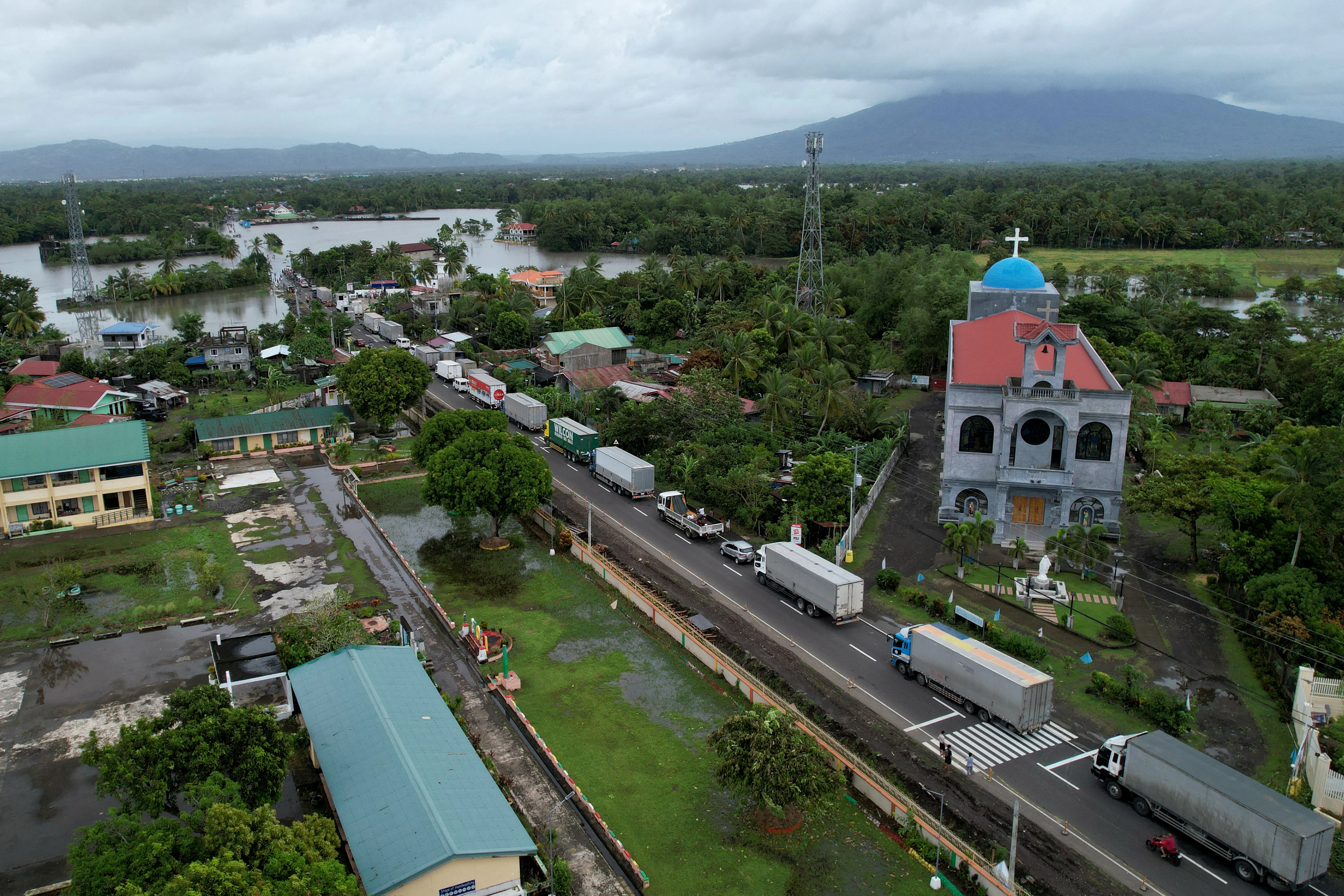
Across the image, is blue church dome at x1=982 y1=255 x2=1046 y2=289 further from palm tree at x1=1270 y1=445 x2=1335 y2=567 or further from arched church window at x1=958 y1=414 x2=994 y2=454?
palm tree at x1=1270 y1=445 x2=1335 y2=567

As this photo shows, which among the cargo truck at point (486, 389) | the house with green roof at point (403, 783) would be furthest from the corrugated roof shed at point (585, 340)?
the house with green roof at point (403, 783)

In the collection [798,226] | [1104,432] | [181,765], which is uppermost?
[798,226]

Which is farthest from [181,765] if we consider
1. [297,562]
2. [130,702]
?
[297,562]

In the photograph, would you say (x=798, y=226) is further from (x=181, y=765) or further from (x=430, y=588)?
(x=181, y=765)

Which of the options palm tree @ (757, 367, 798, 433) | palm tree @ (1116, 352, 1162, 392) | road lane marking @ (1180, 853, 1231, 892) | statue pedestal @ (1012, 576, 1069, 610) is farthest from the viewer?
palm tree @ (1116, 352, 1162, 392)

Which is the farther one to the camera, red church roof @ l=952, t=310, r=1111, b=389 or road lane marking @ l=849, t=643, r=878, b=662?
red church roof @ l=952, t=310, r=1111, b=389

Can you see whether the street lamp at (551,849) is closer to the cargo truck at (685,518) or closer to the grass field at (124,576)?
the grass field at (124,576)

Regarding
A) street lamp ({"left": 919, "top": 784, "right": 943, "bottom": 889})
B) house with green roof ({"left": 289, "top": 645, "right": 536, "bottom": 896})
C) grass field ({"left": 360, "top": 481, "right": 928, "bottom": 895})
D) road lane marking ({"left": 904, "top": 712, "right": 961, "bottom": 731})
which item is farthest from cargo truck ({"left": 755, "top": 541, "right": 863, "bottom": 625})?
house with green roof ({"left": 289, "top": 645, "right": 536, "bottom": 896})

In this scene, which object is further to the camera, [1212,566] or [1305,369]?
[1305,369]
